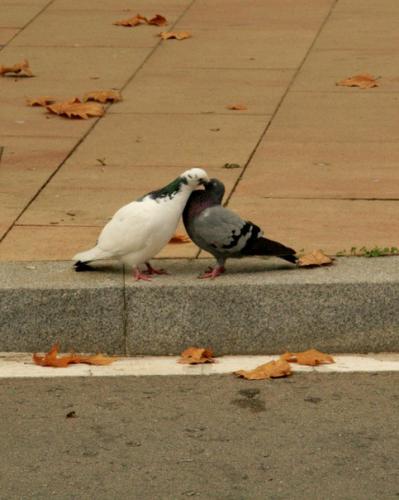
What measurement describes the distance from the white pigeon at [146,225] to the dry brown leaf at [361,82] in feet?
13.5

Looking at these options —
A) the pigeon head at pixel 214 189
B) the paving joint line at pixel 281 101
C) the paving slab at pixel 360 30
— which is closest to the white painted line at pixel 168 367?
the pigeon head at pixel 214 189

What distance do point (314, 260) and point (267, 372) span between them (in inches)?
29.3

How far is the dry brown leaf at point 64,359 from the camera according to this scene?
22.2 feet

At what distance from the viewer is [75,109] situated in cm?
1022

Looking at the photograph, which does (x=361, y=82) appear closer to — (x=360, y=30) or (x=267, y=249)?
(x=360, y=30)

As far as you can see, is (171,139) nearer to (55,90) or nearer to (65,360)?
(55,90)

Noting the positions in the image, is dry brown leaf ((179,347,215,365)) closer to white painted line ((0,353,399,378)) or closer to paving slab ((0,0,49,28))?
white painted line ((0,353,399,378))

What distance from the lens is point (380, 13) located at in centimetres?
1333

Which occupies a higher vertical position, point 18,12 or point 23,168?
point 18,12

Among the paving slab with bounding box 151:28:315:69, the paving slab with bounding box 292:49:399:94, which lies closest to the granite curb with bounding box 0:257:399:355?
the paving slab with bounding box 292:49:399:94

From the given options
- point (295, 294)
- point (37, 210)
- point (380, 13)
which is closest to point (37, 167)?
point (37, 210)

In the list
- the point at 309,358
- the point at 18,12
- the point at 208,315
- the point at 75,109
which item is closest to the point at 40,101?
the point at 75,109

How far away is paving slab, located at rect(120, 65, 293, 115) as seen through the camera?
10375 millimetres

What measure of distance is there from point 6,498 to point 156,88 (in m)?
5.87
